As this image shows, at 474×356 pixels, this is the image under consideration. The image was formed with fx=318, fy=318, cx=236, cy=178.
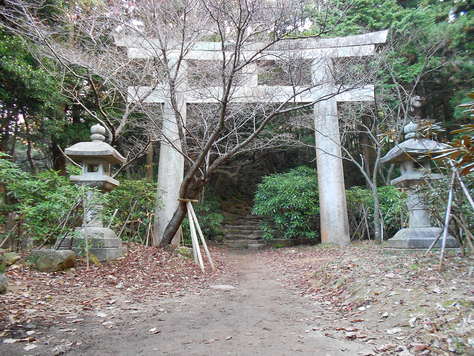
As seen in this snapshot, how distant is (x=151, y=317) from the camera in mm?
3225

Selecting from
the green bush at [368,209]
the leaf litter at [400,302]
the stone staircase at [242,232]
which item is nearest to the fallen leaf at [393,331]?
the leaf litter at [400,302]

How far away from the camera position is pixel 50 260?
4.46m

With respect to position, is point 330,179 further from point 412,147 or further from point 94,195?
point 94,195

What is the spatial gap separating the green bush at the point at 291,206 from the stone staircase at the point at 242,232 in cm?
104

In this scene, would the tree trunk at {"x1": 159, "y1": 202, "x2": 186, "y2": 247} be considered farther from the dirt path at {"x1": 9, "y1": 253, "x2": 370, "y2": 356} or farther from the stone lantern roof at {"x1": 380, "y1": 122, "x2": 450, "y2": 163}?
the stone lantern roof at {"x1": 380, "y1": 122, "x2": 450, "y2": 163}

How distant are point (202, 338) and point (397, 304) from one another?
73.1 inches

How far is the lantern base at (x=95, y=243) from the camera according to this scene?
510 centimetres

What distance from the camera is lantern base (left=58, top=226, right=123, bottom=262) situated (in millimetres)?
5098

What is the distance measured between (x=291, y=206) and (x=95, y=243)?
6.19 m

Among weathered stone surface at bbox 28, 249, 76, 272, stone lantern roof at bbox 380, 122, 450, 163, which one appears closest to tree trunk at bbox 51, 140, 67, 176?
weathered stone surface at bbox 28, 249, 76, 272

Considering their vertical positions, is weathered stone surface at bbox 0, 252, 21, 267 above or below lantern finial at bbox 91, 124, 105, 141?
below

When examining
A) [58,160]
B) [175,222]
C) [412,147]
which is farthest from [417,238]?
[58,160]

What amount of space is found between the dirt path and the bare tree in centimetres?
294

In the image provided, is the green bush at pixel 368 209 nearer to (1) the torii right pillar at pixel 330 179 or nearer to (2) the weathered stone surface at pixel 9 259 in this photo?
(1) the torii right pillar at pixel 330 179
